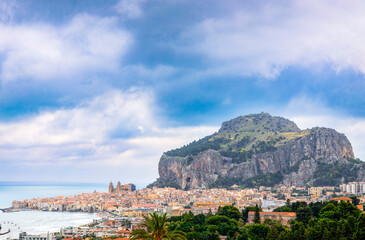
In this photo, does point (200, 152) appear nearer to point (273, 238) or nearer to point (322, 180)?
point (322, 180)

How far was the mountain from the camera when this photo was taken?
145000 mm

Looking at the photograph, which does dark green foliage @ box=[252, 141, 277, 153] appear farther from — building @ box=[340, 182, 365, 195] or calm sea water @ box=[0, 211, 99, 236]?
calm sea water @ box=[0, 211, 99, 236]

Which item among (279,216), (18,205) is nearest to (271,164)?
(18,205)

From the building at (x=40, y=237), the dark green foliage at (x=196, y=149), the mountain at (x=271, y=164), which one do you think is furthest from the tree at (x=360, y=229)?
the dark green foliage at (x=196, y=149)

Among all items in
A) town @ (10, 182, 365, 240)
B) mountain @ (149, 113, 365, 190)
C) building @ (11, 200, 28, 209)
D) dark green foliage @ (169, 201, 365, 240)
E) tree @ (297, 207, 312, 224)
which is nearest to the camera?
dark green foliage @ (169, 201, 365, 240)

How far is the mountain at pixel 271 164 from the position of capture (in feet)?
476

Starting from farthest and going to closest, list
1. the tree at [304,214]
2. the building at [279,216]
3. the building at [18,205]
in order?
the building at [18,205], the building at [279,216], the tree at [304,214]

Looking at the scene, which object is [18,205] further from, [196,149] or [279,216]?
[279,216]

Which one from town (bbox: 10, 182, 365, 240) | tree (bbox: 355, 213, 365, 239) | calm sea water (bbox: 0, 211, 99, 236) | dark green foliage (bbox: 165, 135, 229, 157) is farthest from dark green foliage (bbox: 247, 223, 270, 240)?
dark green foliage (bbox: 165, 135, 229, 157)

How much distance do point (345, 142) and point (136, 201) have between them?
89.8m

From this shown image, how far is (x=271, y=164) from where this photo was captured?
163 m

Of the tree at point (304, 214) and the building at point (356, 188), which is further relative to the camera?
the building at point (356, 188)

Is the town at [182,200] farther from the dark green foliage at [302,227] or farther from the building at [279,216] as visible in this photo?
the dark green foliage at [302,227]

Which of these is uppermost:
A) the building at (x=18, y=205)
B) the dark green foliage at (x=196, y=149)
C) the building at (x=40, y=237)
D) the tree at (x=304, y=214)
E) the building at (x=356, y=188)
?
the dark green foliage at (x=196, y=149)
